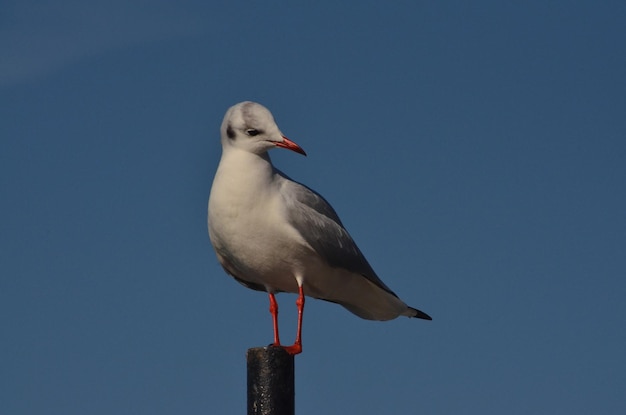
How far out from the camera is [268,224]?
9.78 m

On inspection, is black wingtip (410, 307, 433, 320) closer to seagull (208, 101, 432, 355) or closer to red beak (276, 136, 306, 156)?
seagull (208, 101, 432, 355)

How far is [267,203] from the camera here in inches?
386

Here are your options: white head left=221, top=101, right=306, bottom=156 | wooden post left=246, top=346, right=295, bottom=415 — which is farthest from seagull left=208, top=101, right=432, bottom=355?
wooden post left=246, top=346, right=295, bottom=415

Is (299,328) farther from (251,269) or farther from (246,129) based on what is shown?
(246,129)

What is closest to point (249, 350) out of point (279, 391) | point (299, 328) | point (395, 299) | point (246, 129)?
point (279, 391)

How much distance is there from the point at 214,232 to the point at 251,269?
46 centimetres

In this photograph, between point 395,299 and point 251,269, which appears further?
point 395,299

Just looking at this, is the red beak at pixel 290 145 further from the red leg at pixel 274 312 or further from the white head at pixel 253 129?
the red leg at pixel 274 312

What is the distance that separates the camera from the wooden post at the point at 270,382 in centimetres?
833

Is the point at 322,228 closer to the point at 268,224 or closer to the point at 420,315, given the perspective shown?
the point at 268,224

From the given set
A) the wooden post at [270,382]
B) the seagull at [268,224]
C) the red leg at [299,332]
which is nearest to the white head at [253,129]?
the seagull at [268,224]

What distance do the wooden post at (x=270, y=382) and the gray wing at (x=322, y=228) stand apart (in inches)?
66.2

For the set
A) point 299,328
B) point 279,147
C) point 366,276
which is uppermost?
point 279,147

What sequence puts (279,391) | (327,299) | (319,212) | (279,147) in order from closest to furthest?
(279,391) → (279,147) → (319,212) → (327,299)
